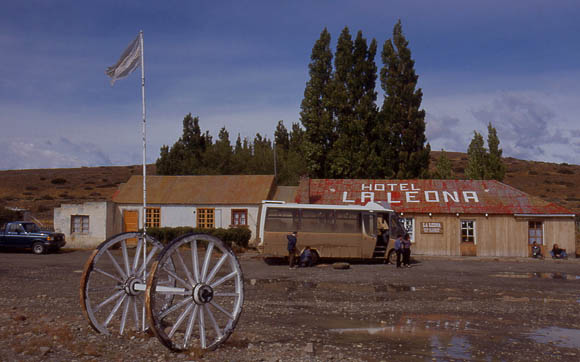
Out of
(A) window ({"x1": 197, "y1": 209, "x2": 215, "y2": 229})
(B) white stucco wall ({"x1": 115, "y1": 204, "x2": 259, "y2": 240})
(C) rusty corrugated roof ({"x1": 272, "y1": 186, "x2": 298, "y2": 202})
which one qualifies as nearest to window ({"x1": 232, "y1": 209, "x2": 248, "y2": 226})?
(B) white stucco wall ({"x1": 115, "y1": 204, "x2": 259, "y2": 240})

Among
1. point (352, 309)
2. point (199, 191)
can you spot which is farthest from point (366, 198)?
point (352, 309)

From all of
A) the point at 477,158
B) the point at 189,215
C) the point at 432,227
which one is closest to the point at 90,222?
the point at 189,215

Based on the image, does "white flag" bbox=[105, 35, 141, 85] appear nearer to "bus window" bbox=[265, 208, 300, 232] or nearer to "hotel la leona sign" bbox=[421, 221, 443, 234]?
"bus window" bbox=[265, 208, 300, 232]

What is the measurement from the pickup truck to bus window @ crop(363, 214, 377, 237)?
54.0 ft

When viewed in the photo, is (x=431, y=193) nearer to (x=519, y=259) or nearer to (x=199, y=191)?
(x=519, y=259)

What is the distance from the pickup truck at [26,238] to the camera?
97.9 ft

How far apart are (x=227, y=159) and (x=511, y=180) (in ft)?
179

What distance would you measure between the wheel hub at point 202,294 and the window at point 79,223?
26208 mm

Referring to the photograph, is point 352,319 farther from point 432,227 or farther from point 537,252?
point 537,252

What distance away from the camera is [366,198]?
32.7 meters

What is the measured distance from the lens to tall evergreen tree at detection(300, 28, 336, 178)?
42219 millimetres

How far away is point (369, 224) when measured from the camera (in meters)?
26.0

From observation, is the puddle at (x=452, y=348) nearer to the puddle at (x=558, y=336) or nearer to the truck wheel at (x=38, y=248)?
the puddle at (x=558, y=336)

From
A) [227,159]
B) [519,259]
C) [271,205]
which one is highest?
[227,159]
